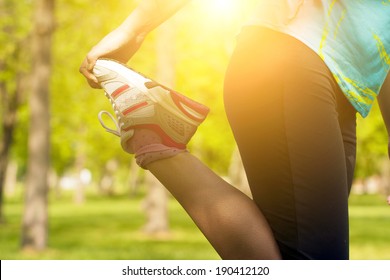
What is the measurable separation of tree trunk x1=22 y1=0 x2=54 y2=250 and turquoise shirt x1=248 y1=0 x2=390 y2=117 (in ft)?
30.7

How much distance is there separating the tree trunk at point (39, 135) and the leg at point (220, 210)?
9321 mm

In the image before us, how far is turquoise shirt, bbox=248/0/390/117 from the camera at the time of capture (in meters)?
1.51

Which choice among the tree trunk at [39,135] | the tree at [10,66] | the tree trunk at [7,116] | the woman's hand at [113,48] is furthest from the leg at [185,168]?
the tree trunk at [7,116]

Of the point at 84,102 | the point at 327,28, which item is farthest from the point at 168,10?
the point at 84,102

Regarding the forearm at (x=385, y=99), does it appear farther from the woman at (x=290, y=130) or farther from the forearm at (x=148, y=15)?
the forearm at (x=148, y=15)

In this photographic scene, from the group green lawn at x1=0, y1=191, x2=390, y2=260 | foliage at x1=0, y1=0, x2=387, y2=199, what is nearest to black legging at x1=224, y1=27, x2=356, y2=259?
green lawn at x1=0, y1=191, x2=390, y2=260

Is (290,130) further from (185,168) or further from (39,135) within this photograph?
(39,135)

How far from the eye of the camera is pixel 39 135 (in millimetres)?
10727

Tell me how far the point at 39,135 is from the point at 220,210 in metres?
9.56

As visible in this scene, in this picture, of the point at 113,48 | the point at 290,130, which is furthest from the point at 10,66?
the point at 290,130

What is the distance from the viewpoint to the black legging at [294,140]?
57.6 inches

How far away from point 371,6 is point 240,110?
40 cm

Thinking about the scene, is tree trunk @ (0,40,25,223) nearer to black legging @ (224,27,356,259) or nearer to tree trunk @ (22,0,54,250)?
tree trunk @ (22,0,54,250)

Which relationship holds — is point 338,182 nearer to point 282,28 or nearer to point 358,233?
point 282,28
